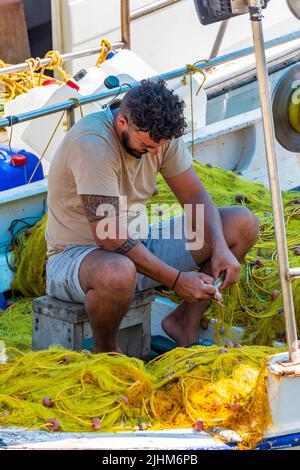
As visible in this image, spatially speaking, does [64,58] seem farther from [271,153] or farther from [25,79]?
[271,153]

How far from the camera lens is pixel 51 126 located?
7152 millimetres

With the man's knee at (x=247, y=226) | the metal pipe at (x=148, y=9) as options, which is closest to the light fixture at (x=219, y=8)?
the man's knee at (x=247, y=226)

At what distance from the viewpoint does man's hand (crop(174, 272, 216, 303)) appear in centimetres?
437

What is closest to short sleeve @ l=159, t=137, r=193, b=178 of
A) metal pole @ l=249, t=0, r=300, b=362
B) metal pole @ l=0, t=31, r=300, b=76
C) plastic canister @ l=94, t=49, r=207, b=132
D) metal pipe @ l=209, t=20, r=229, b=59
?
metal pole @ l=249, t=0, r=300, b=362

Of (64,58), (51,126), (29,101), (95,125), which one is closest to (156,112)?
(95,125)

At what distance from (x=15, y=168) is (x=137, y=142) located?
86.1 inches

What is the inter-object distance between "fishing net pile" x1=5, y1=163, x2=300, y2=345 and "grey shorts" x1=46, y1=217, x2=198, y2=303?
419 millimetres

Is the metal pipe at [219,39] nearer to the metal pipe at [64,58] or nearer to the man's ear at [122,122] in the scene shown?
the metal pipe at [64,58]

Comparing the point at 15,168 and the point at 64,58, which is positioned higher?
the point at 64,58

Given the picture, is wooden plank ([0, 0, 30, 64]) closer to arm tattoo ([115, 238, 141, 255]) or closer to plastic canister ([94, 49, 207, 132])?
plastic canister ([94, 49, 207, 132])

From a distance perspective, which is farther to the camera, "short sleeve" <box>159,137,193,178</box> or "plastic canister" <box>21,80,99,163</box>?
"plastic canister" <box>21,80,99,163</box>

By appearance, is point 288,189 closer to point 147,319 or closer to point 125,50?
point 125,50

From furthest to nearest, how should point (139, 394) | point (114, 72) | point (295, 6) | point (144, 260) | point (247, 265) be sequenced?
point (114, 72) → point (247, 265) → point (144, 260) → point (139, 394) → point (295, 6)
